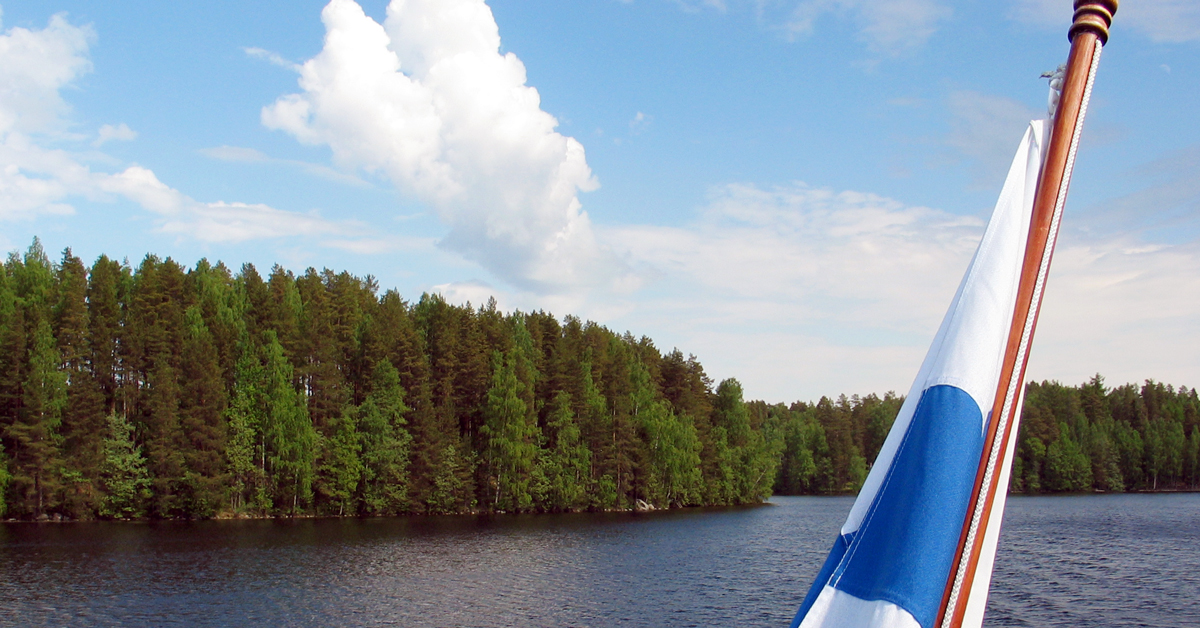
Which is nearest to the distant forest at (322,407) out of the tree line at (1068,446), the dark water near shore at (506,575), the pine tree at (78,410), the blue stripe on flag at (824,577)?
the pine tree at (78,410)

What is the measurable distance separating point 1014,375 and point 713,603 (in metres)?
31.6

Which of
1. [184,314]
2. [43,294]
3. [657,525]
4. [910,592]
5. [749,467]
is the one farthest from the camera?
[749,467]

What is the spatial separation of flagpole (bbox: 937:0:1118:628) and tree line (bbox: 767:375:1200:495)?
5390 inches

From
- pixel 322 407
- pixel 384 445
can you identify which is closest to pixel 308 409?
pixel 322 407

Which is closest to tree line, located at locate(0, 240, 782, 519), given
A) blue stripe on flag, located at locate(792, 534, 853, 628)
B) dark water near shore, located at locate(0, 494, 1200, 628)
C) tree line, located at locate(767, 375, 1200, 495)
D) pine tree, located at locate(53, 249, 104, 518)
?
pine tree, located at locate(53, 249, 104, 518)

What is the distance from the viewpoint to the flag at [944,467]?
10.3 ft

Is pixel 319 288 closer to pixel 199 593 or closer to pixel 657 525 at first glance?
pixel 657 525

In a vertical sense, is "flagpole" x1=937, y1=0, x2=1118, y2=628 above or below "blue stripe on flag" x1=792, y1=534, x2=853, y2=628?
above

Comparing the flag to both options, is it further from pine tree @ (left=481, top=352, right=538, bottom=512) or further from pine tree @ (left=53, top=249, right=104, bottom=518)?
pine tree @ (left=481, top=352, right=538, bottom=512)

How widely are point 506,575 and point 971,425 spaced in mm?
38520

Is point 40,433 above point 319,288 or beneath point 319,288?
beneath

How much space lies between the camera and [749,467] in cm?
10262

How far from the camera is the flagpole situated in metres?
3.13

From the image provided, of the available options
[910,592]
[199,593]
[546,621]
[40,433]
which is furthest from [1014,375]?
[40,433]
